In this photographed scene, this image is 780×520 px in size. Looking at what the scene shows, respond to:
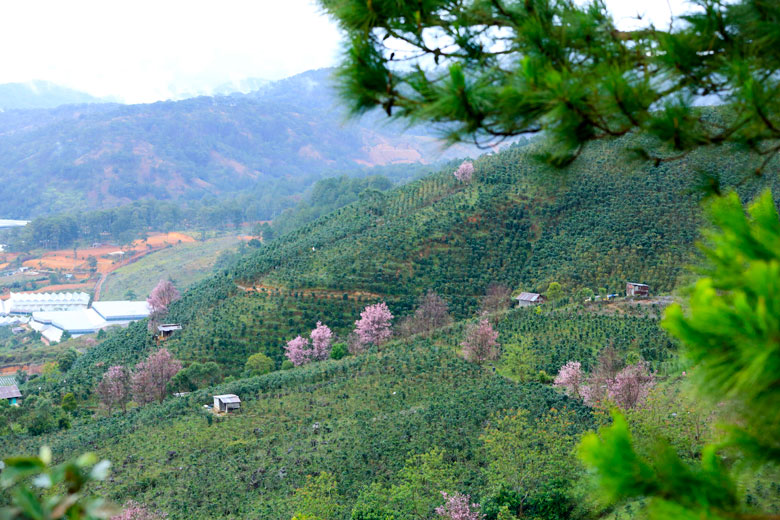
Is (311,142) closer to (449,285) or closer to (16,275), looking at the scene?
(16,275)

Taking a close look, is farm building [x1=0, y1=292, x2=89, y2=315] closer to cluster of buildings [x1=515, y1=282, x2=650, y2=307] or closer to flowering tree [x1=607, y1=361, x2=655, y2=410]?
cluster of buildings [x1=515, y1=282, x2=650, y2=307]

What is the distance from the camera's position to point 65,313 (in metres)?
54.7

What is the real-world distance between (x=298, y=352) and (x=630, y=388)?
1627 cm

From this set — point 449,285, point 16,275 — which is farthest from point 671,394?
point 16,275

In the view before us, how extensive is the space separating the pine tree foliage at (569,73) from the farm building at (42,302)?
62.0m

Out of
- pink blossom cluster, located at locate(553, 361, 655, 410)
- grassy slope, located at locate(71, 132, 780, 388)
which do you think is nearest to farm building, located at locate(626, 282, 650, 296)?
grassy slope, located at locate(71, 132, 780, 388)

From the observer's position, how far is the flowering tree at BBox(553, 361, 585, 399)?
17969 mm

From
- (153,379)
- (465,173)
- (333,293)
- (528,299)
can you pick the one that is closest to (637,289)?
(528,299)

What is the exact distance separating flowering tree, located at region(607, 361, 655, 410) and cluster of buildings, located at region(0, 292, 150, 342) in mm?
42526

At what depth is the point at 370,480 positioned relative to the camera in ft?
47.1

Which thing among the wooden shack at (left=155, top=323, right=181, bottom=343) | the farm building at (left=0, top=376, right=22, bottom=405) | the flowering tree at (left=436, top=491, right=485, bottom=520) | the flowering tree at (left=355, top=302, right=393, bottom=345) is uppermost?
the flowering tree at (left=436, top=491, right=485, bottom=520)

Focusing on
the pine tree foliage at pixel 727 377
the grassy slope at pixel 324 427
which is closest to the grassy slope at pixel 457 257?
the grassy slope at pixel 324 427

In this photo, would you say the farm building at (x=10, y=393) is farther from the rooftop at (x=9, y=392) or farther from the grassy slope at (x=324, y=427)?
the grassy slope at (x=324, y=427)

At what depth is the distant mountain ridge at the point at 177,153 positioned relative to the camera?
112375 mm
